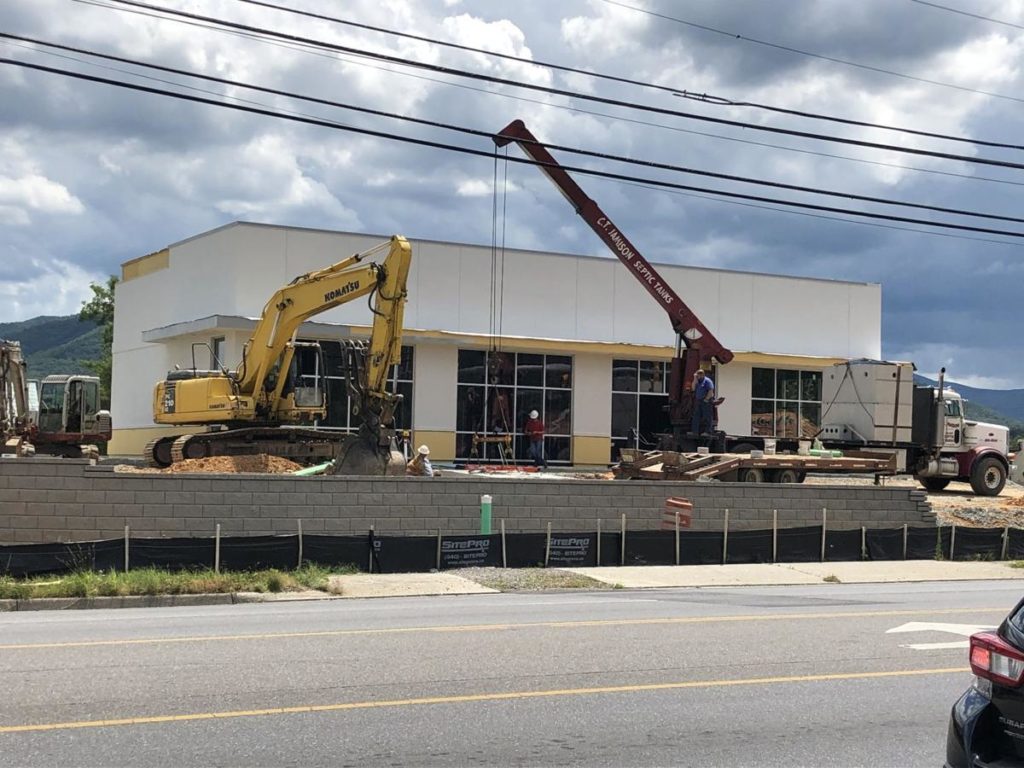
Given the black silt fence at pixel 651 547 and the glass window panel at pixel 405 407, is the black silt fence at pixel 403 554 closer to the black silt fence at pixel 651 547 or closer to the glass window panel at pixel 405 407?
the black silt fence at pixel 651 547

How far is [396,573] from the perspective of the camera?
A: 18.6 metres

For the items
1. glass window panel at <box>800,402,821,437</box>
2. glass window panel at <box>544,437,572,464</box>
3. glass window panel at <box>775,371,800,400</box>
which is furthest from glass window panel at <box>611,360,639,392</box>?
glass window panel at <box>800,402,821,437</box>

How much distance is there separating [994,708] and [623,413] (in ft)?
118

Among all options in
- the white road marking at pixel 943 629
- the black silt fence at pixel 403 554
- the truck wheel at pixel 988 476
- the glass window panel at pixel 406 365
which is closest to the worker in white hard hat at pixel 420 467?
the black silt fence at pixel 403 554

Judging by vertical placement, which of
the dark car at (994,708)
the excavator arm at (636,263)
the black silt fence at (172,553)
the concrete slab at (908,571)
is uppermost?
the excavator arm at (636,263)

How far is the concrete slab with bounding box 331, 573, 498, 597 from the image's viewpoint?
54.3 feet

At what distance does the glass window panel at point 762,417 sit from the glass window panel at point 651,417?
335cm

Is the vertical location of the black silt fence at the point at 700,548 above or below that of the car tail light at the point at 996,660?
below

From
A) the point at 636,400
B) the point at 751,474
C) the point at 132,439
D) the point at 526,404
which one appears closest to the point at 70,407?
the point at 132,439

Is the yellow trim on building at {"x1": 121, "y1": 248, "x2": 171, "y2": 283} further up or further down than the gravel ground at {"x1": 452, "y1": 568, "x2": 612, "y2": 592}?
further up

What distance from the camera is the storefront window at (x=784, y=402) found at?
141 feet

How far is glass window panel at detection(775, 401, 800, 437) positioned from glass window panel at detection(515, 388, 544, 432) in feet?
30.9

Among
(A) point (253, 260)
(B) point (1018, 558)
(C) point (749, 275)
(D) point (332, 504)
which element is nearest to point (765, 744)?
(D) point (332, 504)

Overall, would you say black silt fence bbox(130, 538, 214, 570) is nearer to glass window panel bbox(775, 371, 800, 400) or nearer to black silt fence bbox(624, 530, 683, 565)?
black silt fence bbox(624, 530, 683, 565)
